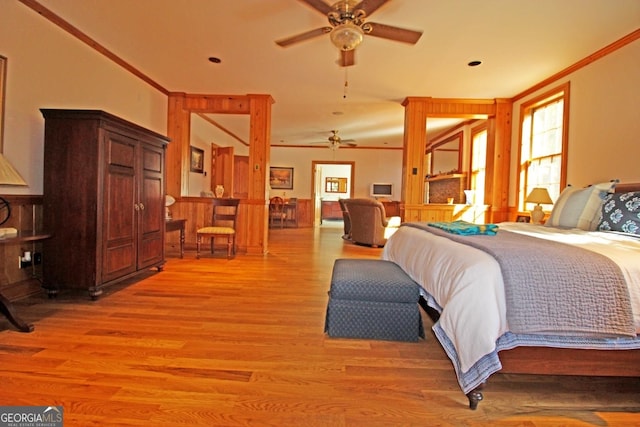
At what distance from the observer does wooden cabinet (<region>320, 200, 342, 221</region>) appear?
13578 millimetres

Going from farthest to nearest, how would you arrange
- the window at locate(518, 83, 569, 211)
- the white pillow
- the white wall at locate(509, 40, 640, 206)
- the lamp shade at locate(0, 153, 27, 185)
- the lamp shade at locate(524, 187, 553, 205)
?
the window at locate(518, 83, 569, 211) → the lamp shade at locate(524, 187, 553, 205) → the white wall at locate(509, 40, 640, 206) → the white pillow → the lamp shade at locate(0, 153, 27, 185)

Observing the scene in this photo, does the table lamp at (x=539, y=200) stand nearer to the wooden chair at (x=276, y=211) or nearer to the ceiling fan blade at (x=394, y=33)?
the ceiling fan blade at (x=394, y=33)

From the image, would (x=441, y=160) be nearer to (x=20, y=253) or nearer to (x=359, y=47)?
(x=359, y=47)

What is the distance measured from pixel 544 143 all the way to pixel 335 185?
381 inches

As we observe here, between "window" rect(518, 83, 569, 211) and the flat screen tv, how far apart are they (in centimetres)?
523

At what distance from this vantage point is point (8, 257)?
104 inches

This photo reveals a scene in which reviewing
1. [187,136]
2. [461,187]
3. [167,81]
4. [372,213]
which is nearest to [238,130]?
[187,136]

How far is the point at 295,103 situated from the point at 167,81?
2044 mm

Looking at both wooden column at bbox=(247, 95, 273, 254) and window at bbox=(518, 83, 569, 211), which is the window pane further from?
wooden column at bbox=(247, 95, 273, 254)

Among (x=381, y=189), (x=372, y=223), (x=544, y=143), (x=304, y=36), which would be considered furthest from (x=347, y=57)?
(x=381, y=189)

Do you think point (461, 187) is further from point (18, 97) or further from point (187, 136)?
point (18, 97)

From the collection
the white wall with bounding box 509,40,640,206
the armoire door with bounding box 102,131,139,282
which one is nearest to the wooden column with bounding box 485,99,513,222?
the white wall with bounding box 509,40,640,206

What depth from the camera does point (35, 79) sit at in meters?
2.85

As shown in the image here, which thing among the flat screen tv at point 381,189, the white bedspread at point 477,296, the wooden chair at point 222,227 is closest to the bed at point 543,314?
the white bedspread at point 477,296
